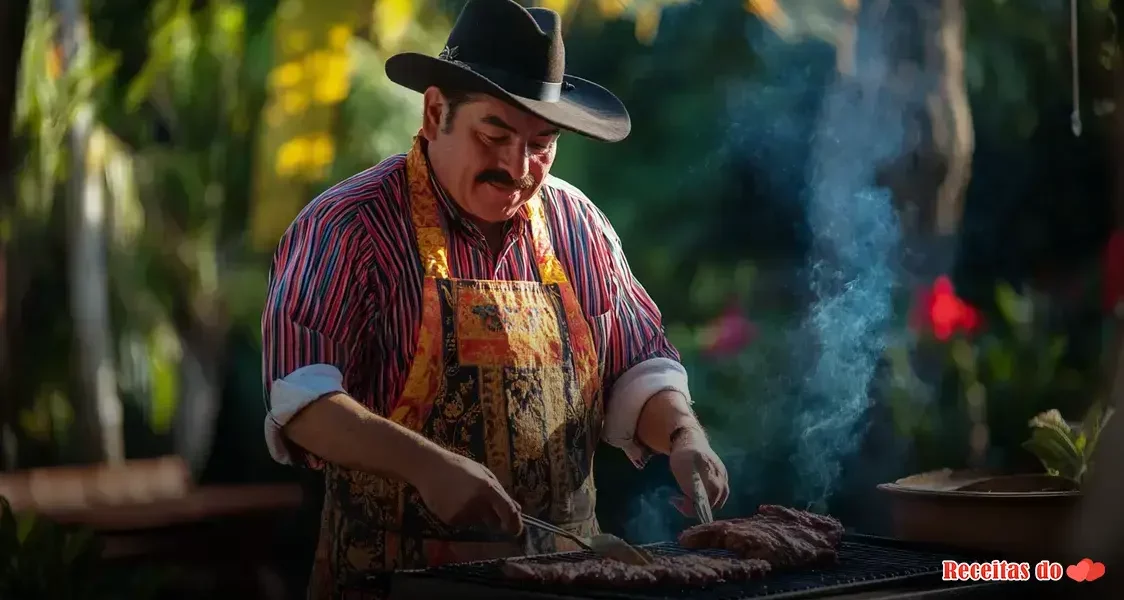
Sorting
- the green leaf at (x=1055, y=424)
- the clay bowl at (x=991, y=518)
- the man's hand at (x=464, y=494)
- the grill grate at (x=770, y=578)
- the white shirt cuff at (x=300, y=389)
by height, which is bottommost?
the clay bowl at (x=991, y=518)

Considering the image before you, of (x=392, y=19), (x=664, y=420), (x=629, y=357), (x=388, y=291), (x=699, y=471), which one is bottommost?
(x=699, y=471)

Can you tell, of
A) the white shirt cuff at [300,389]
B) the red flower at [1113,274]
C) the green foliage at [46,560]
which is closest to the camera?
the white shirt cuff at [300,389]

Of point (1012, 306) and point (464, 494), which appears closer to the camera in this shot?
point (464, 494)

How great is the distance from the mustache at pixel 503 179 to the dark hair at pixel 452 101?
140 millimetres

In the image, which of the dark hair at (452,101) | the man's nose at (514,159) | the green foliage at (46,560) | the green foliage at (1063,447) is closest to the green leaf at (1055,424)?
the green foliage at (1063,447)

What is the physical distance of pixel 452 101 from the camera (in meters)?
3.40

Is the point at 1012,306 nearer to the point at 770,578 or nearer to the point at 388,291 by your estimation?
the point at 770,578

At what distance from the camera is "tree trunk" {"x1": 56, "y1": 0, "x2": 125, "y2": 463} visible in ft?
13.4

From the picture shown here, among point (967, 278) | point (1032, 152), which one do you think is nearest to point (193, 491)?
point (967, 278)

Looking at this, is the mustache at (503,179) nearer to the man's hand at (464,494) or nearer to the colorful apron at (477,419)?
the colorful apron at (477,419)

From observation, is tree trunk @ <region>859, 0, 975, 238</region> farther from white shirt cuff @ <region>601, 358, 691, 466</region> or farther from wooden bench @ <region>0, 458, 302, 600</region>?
wooden bench @ <region>0, 458, 302, 600</region>

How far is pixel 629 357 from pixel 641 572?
39.1 inches

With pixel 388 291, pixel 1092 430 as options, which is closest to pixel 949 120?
pixel 1092 430

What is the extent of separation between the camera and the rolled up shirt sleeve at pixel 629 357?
142 inches
